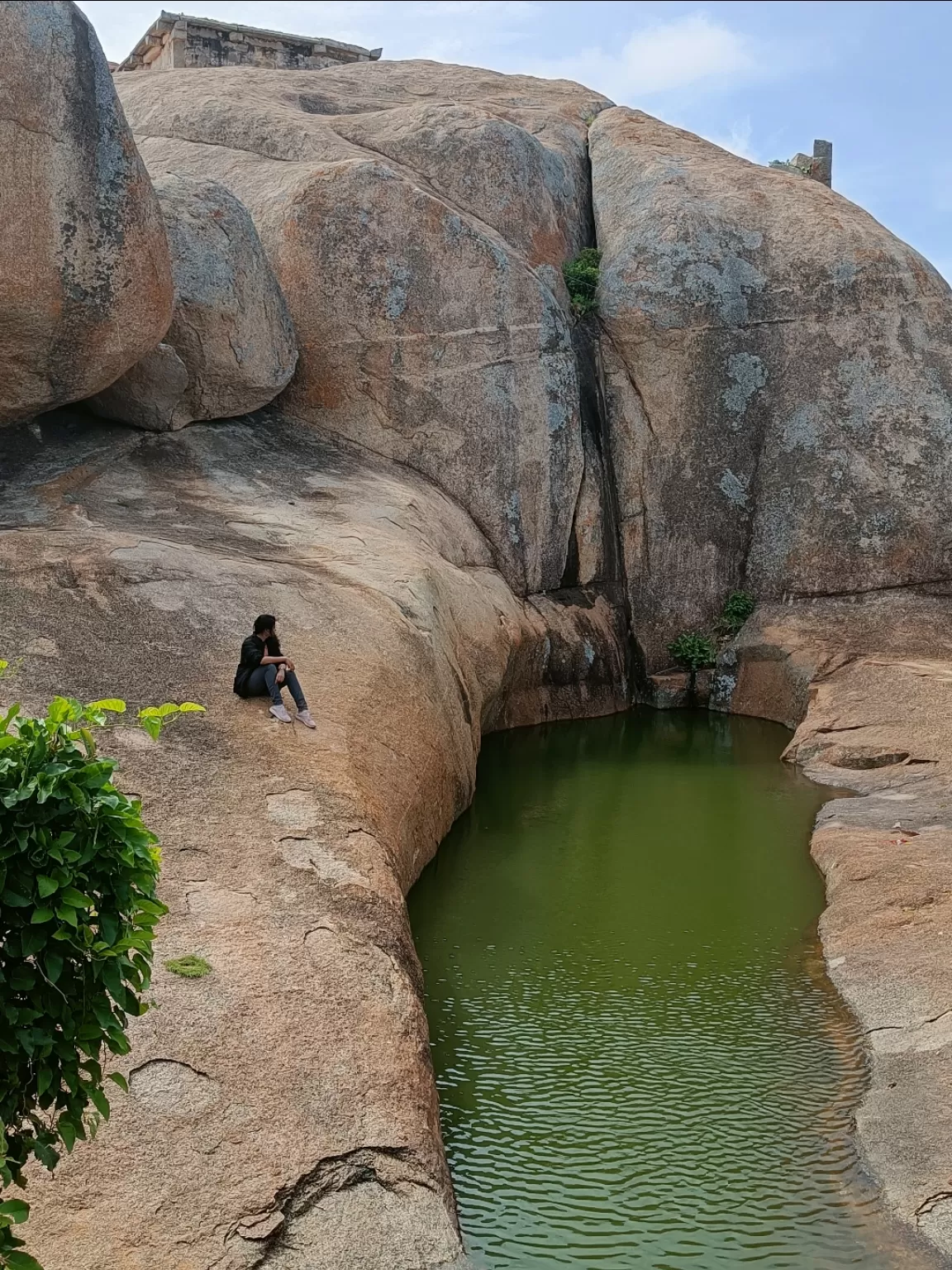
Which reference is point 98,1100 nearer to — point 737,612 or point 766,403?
point 737,612

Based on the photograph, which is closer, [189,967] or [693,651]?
[189,967]

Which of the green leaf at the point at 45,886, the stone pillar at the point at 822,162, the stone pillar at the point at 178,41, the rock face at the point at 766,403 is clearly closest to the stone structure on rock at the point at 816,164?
the stone pillar at the point at 822,162

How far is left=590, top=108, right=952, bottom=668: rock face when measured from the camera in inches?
710

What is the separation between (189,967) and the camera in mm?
6559

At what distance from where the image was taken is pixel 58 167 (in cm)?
1194

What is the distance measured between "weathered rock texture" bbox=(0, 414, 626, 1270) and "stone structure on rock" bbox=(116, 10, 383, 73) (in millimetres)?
10302

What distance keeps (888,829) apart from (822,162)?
16.4 meters

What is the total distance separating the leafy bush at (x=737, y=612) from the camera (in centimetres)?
1827

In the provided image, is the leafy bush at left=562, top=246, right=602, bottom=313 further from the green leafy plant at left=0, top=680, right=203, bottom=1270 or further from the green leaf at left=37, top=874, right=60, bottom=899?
the green leaf at left=37, top=874, right=60, bottom=899

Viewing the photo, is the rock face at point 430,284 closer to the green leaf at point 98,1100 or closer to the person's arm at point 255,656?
the person's arm at point 255,656

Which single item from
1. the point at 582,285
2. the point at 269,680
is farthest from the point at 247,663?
the point at 582,285

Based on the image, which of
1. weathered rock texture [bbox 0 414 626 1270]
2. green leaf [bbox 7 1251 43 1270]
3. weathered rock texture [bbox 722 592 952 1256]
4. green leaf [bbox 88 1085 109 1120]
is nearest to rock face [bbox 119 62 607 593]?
weathered rock texture [bbox 0 414 626 1270]

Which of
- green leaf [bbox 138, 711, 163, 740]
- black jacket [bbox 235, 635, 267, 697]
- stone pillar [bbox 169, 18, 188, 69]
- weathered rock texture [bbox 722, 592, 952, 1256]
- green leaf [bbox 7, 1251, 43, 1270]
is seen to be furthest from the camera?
stone pillar [bbox 169, 18, 188, 69]

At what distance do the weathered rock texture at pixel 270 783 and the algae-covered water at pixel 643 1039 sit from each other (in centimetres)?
54
